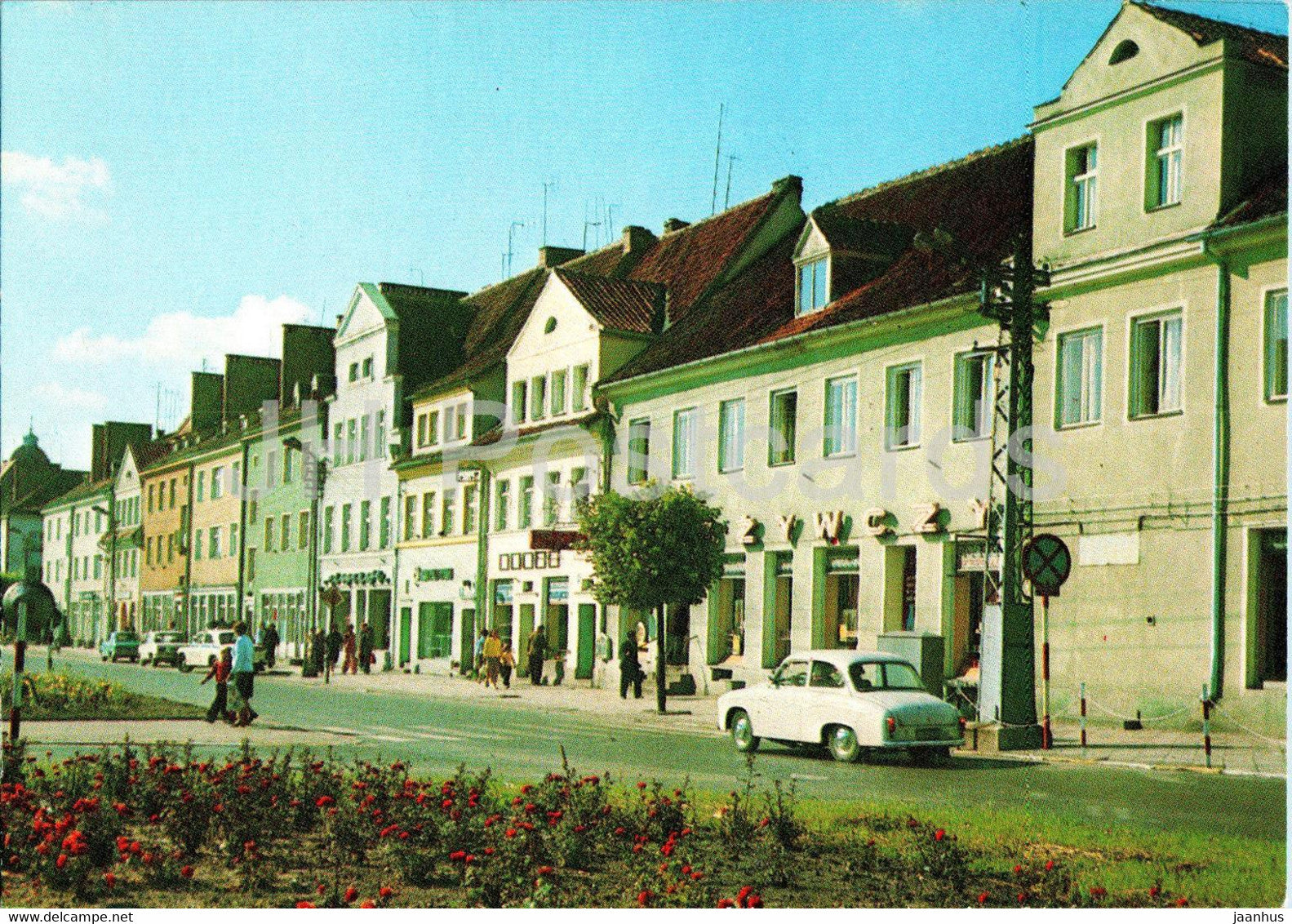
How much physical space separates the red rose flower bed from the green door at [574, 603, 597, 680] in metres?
32.4

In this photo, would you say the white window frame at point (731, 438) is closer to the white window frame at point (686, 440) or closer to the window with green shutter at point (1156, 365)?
the white window frame at point (686, 440)

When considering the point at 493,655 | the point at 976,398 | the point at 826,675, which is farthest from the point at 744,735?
the point at 493,655

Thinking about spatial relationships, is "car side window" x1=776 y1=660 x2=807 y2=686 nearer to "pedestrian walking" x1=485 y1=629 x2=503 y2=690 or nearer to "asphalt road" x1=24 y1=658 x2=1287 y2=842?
"asphalt road" x1=24 y1=658 x2=1287 y2=842

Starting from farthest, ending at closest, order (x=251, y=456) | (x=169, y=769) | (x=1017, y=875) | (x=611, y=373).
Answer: (x=251, y=456)
(x=611, y=373)
(x=169, y=769)
(x=1017, y=875)

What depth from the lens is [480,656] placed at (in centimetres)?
4694

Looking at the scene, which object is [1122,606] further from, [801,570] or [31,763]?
[31,763]

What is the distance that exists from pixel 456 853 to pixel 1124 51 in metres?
20.7

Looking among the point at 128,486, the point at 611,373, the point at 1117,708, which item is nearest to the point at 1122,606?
the point at 1117,708

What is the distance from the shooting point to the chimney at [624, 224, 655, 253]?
5259cm

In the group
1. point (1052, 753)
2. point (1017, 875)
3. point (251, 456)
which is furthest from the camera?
point (251, 456)

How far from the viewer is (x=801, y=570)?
117 ft

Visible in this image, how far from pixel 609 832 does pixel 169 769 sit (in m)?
3.53

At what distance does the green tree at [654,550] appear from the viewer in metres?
32.7

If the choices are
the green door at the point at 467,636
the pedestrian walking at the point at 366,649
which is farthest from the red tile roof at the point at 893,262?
the pedestrian walking at the point at 366,649
